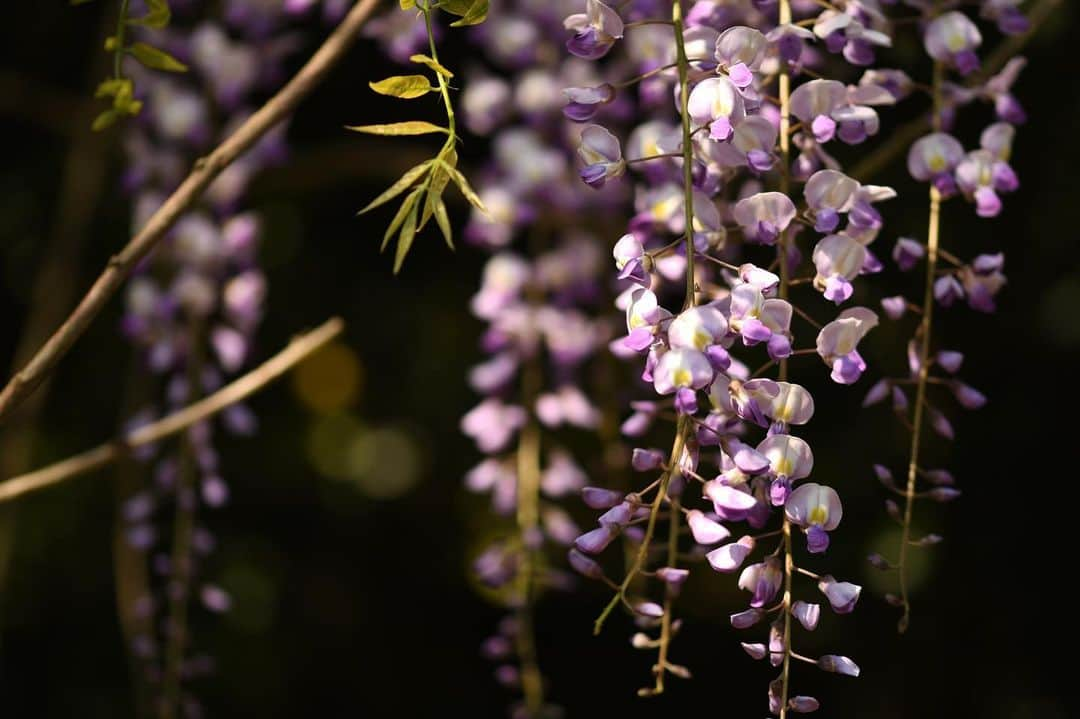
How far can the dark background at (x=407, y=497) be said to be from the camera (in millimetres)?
1255

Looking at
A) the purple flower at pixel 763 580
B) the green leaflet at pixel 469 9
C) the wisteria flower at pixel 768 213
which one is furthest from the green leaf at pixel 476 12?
the purple flower at pixel 763 580

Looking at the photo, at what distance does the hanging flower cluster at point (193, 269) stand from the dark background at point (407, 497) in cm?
10

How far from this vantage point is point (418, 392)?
1.45 meters

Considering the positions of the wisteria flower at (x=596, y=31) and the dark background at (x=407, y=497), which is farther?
the dark background at (x=407, y=497)

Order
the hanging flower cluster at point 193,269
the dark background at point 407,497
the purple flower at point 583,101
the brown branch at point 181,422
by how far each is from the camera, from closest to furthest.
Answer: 1. the purple flower at point 583,101
2. the brown branch at point 181,422
3. the hanging flower cluster at point 193,269
4. the dark background at point 407,497

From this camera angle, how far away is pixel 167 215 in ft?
1.92

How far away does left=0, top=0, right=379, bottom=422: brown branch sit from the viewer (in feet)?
1.84

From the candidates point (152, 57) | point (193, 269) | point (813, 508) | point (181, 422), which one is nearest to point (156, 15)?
point (152, 57)

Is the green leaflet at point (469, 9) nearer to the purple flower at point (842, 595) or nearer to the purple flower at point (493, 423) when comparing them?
the purple flower at point (842, 595)

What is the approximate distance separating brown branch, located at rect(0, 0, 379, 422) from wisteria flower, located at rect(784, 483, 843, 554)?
0.98ft

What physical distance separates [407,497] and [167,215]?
0.94 meters

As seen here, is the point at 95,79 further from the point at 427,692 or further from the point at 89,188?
the point at 427,692

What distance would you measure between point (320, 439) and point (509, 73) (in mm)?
538

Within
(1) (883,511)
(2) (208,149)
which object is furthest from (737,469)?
(1) (883,511)
